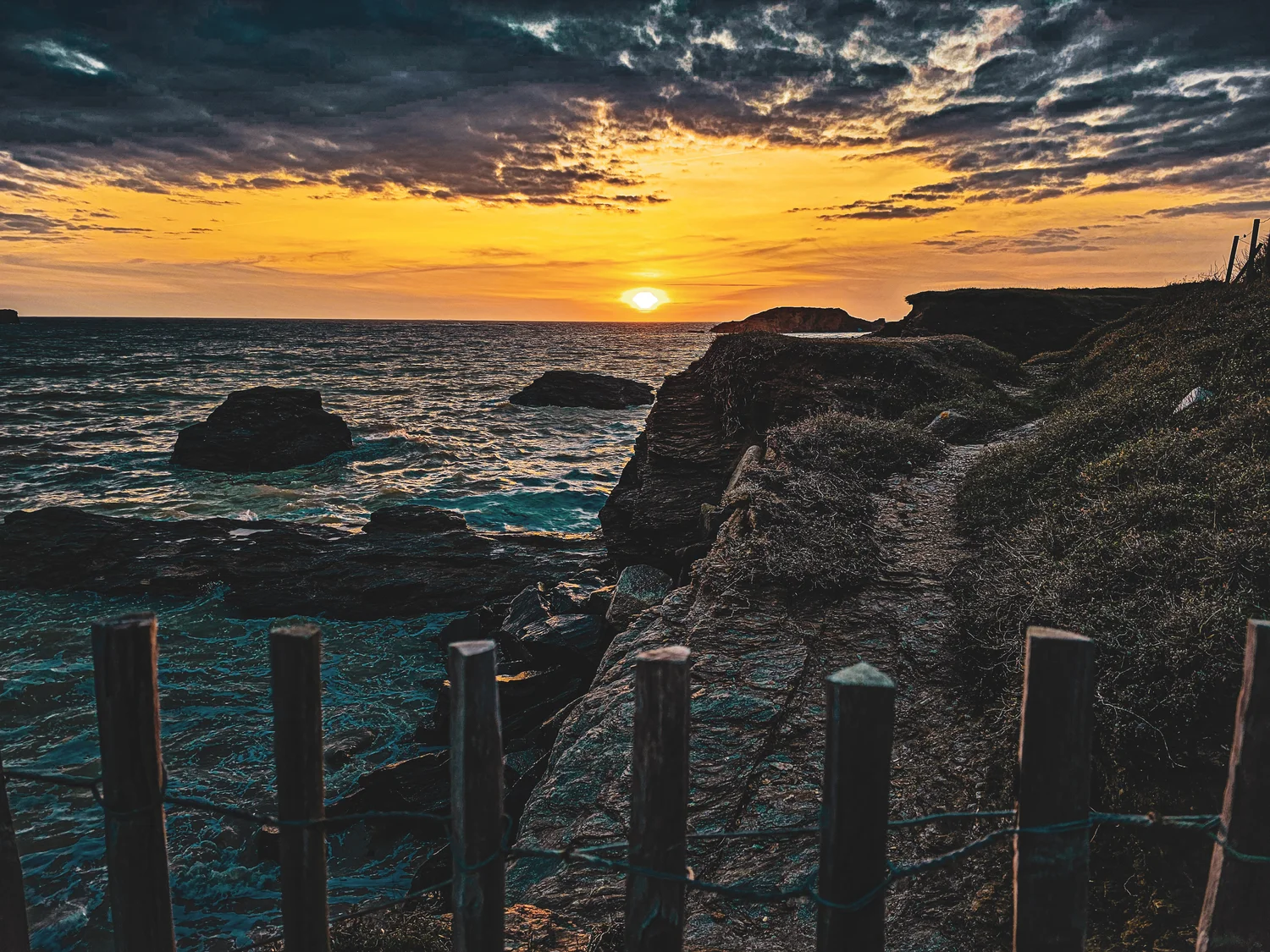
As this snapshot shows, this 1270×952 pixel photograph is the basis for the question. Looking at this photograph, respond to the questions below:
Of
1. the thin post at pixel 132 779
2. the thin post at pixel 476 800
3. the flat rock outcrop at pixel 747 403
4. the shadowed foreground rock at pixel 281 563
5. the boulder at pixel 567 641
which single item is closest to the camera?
the thin post at pixel 476 800

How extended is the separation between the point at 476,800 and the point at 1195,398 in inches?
334

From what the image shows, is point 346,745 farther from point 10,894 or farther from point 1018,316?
point 1018,316

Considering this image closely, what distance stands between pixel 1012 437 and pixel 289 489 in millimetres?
17631

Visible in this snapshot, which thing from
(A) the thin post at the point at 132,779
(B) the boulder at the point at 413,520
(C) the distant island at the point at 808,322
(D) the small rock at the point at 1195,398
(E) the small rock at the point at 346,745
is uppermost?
(C) the distant island at the point at 808,322

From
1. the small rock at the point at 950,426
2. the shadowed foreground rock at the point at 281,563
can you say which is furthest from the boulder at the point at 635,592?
the small rock at the point at 950,426

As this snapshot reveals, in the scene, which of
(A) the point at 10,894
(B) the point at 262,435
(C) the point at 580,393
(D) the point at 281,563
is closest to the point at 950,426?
(D) the point at 281,563

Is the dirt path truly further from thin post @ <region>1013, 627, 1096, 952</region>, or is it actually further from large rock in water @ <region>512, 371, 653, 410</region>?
large rock in water @ <region>512, 371, 653, 410</region>

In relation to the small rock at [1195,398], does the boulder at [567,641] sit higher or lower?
lower

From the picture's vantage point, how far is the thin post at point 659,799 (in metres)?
1.92

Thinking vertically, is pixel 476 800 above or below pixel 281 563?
above

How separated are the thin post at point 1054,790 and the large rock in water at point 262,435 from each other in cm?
2357

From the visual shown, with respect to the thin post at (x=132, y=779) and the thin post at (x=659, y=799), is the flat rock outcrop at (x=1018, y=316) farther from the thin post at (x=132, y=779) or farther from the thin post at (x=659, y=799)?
the thin post at (x=132, y=779)

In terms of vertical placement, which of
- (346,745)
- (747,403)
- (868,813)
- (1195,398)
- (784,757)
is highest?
(1195,398)

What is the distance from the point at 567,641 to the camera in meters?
8.67
